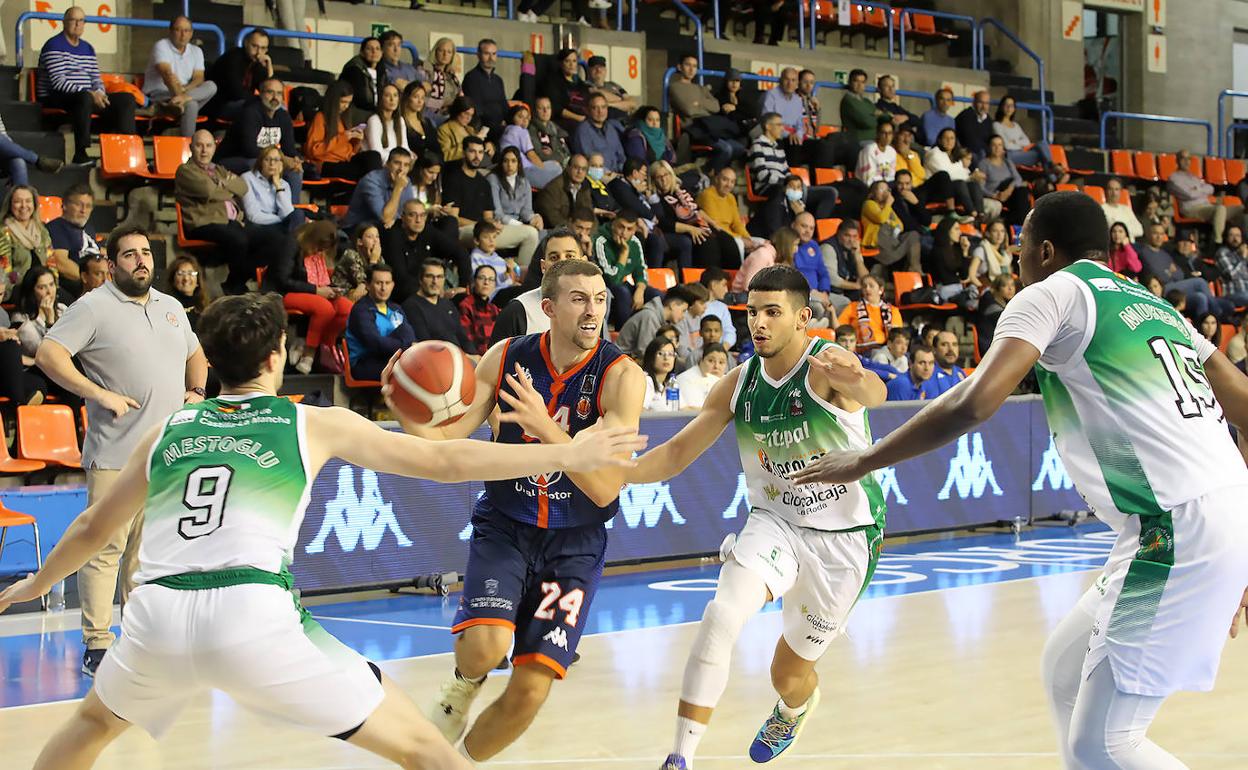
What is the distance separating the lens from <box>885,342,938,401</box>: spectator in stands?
13.2 metres

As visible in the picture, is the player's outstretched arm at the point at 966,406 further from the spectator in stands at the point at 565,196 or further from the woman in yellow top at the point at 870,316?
the woman in yellow top at the point at 870,316

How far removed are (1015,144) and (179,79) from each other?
1146 cm

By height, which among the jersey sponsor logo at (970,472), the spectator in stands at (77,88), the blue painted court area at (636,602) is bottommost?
the blue painted court area at (636,602)

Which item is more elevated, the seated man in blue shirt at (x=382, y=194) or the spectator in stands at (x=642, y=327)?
the seated man in blue shirt at (x=382, y=194)

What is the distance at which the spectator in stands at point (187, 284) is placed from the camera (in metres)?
10.4

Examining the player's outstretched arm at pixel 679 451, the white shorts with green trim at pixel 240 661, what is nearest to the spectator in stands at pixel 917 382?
the player's outstretched arm at pixel 679 451

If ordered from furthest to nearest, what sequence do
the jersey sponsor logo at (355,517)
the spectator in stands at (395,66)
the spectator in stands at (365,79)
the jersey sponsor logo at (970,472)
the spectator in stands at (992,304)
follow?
1. the spectator in stands at (992,304)
2. the spectator in stands at (395,66)
3. the spectator in stands at (365,79)
4. the jersey sponsor logo at (970,472)
5. the jersey sponsor logo at (355,517)

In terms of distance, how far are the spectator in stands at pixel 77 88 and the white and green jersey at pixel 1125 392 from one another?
11.0m

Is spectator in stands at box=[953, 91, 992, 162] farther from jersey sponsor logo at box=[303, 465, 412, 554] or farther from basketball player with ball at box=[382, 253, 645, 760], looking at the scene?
basketball player with ball at box=[382, 253, 645, 760]

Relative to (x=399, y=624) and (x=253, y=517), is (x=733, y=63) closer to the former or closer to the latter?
(x=399, y=624)

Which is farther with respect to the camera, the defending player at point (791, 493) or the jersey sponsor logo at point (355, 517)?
the jersey sponsor logo at point (355, 517)

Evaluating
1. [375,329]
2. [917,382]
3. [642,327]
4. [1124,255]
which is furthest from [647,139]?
[1124,255]

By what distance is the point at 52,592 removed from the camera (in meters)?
9.43

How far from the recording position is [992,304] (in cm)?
1656
